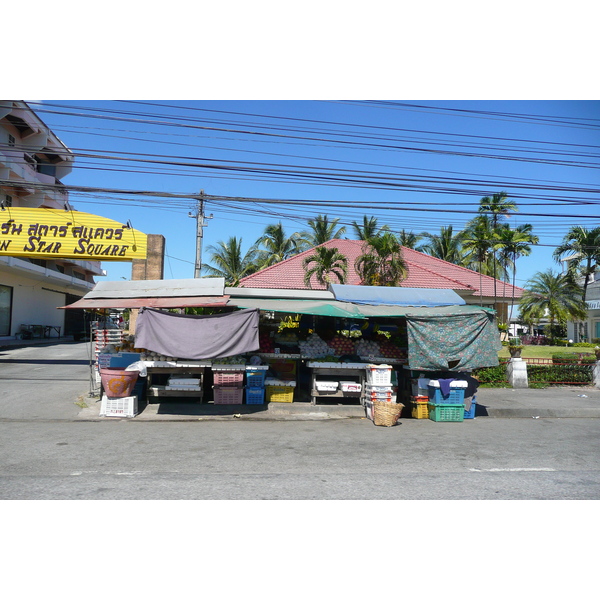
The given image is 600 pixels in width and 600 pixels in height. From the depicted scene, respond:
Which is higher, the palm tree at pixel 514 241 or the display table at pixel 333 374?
the palm tree at pixel 514 241

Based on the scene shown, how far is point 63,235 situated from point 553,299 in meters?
38.8

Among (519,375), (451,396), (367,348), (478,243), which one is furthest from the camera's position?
(478,243)

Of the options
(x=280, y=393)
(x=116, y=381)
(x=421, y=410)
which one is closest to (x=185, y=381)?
(x=116, y=381)

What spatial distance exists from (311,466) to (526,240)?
29.3 meters

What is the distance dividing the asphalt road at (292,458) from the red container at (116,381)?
69 centimetres

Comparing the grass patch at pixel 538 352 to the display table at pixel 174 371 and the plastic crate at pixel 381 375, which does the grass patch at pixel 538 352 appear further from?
the display table at pixel 174 371

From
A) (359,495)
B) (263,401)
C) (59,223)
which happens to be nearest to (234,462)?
(359,495)

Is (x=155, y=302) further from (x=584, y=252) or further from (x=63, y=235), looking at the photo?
A: (x=584, y=252)

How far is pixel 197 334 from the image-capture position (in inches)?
432

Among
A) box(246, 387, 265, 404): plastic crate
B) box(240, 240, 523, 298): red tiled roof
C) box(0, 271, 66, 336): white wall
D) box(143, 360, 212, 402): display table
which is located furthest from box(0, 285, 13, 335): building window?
box(246, 387, 265, 404): plastic crate

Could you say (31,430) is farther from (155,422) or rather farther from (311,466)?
(311,466)

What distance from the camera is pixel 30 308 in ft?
119

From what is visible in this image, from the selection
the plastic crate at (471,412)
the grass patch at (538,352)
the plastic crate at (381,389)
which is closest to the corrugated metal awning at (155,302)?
the plastic crate at (381,389)

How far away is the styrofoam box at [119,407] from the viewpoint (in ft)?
35.6
